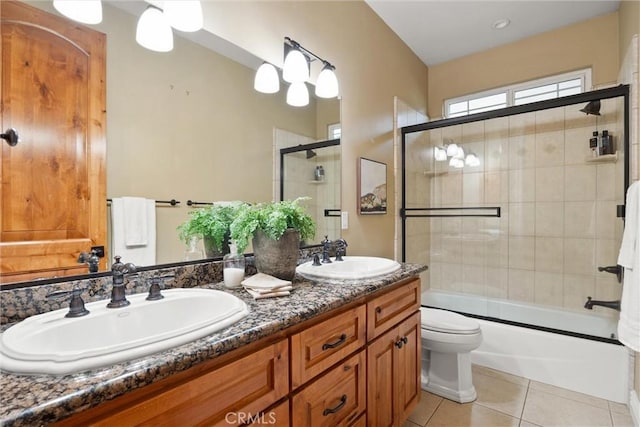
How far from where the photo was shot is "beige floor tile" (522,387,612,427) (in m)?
1.78

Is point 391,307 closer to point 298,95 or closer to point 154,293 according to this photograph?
point 154,293

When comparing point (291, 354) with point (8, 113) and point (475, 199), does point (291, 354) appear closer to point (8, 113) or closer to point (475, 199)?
point (8, 113)

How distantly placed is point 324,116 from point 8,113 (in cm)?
145

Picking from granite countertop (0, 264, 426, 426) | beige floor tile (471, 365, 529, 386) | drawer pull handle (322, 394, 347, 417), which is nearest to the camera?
granite countertop (0, 264, 426, 426)

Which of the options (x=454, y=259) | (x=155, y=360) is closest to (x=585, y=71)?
(x=454, y=259)

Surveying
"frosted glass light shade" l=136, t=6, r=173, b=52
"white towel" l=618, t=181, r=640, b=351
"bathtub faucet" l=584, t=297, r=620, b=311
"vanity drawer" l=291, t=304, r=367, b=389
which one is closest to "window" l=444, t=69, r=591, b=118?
"white towel" l=618, t=181, r=640, b=351

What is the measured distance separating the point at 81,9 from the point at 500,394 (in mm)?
2827

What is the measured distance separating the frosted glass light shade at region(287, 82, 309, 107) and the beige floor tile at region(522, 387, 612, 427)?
2.20 metres

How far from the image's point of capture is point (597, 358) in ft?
6.76

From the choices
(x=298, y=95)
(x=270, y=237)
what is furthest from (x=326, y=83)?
(x=270, y=237)

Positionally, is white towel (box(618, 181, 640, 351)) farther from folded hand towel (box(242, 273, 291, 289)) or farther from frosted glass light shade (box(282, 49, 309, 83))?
frosted glass light shade (box(282, 49, 309, 83))

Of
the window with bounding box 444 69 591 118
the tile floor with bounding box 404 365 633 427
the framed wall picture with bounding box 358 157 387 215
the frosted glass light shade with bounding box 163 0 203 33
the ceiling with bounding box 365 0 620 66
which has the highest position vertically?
the ceiling with bounding box 365 0 620 66

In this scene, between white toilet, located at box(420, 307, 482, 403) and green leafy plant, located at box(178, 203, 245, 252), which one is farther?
white toilet, located at box(420, 307, 482, 403)

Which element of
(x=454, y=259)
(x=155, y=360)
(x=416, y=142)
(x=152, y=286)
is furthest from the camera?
(x=454, y=259)
